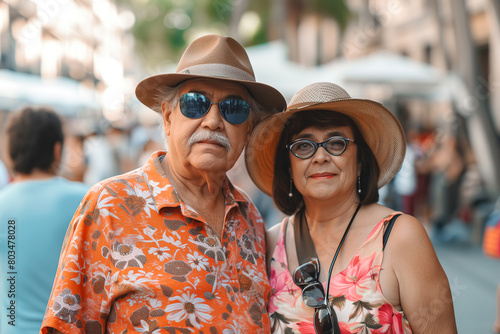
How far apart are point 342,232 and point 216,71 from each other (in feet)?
3.08

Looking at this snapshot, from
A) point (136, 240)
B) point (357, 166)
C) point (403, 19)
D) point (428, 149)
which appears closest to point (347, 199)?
point (357, 166)

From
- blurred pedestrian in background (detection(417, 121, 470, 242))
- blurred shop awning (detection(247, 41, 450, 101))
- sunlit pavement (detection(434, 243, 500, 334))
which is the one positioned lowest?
sunlit pavement (detection(434, 243, 500, 334))

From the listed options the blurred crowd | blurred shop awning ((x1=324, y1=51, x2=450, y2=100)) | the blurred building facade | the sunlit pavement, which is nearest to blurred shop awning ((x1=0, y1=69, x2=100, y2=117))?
the blurred building facade

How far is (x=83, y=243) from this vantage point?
199cm

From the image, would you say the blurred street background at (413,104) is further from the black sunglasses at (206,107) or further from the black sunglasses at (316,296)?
the black sunglasses at (316,296)

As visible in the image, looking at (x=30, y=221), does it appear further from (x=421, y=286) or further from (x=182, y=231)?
(x=421, y=286)

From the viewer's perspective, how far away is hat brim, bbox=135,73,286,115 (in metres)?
2.29

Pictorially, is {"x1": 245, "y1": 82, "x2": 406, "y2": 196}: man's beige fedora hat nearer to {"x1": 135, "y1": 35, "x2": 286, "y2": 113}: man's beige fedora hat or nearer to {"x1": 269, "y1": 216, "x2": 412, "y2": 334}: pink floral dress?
{"x1": 135, "y1": 35, "x2": 286, "y2": 113}: man's beige fedora hat

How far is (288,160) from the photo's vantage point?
106 inches

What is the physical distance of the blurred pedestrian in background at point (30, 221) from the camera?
2668 millimetres

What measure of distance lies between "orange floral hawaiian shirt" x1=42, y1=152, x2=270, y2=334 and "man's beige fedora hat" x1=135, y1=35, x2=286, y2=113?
458 mm

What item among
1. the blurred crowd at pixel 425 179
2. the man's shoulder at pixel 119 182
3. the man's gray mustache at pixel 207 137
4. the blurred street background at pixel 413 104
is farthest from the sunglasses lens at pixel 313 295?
the blurred crowd at pixel 425 179

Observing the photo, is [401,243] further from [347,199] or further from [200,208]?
[200,208]

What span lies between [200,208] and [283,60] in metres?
9.35
